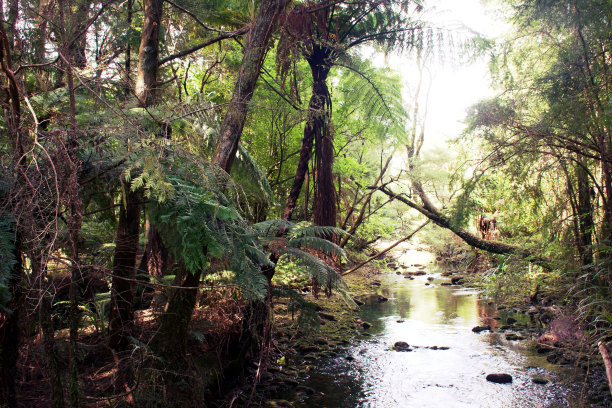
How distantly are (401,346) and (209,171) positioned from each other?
5.37 metres

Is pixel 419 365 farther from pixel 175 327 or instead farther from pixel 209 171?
pixel 209 171

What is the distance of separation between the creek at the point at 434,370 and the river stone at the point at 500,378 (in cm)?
7

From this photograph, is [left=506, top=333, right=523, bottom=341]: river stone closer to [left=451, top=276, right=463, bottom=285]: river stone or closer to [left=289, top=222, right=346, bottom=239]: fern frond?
[left=289, top=222, right=346, bottom=239]: fern frond

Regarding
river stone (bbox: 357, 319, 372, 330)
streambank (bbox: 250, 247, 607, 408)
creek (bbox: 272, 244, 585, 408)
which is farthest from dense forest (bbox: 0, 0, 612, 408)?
river stone (bbox: 357, 319, 372, 330)

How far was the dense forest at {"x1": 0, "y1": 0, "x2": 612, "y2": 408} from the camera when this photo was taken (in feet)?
7.50

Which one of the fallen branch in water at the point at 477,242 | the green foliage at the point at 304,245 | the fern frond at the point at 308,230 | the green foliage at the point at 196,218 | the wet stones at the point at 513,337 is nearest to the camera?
the green foliage at the point at 196,218

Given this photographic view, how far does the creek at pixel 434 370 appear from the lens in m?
4.79

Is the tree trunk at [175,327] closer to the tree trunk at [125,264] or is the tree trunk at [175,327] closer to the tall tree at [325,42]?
the tree trunk at [125,264]

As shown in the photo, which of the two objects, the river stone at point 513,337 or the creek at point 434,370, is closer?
the creek at point 434,370

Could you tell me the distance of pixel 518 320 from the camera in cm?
838

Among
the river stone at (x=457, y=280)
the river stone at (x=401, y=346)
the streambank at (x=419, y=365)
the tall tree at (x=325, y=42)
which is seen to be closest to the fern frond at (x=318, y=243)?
the tall tree at (x=325, y=42)

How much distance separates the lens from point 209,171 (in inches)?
99.0

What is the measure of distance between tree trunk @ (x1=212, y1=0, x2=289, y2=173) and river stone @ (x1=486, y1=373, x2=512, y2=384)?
4.50m

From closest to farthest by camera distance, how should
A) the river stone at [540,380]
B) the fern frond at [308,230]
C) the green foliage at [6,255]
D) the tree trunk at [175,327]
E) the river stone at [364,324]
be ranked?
the green foliage at [6,255]
the tree trunk at [175,327]
the fern frond at [308,230]
the river stone at [540,380]
the river stone at [364,324]
